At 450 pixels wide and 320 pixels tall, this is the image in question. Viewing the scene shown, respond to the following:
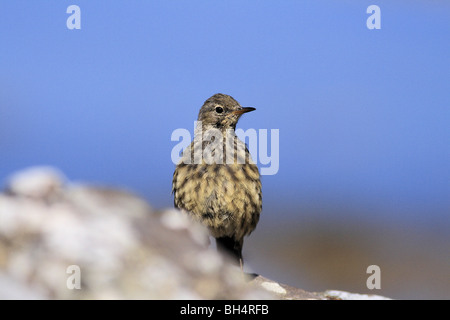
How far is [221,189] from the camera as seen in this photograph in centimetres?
872

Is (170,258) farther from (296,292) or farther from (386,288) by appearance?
(386,288)

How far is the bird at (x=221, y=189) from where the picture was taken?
28.7ft

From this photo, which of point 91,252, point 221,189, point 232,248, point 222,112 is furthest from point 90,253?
point 222,112

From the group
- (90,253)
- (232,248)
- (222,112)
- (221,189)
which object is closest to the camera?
(90,253)

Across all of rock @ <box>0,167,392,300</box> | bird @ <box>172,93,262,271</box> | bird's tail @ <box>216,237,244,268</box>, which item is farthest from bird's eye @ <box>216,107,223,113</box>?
rock @ <box>0,167,392,300</box>

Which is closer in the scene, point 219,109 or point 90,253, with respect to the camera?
point 90,253

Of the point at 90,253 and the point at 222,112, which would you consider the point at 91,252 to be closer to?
the point at 90,253

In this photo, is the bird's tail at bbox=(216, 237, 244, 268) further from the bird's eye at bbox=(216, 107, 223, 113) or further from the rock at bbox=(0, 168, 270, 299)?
the rock at bbox=(0, 168, 270, 299)

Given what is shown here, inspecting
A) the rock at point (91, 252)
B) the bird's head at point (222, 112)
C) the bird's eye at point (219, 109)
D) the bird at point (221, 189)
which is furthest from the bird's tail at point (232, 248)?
the rock at point (91, 252)

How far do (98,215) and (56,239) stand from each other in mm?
335

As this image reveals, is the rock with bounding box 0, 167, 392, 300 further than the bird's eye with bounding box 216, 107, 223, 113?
No

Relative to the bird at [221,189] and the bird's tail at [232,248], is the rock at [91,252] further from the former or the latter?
the bird's tail at [232,248]

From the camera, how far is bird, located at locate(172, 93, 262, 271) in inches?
344
